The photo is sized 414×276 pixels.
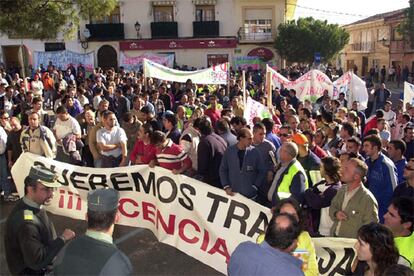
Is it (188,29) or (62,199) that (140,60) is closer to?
(188,29)

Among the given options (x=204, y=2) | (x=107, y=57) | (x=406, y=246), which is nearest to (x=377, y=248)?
(x=406, y=246)

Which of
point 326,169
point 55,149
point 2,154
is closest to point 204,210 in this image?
point 326,169

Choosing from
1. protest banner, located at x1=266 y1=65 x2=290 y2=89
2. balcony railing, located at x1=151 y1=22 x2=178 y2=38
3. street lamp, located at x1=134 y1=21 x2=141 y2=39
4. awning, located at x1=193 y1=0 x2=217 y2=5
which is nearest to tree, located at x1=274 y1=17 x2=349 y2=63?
awning, located at x1=193 y1=0 x2=217 y2=5

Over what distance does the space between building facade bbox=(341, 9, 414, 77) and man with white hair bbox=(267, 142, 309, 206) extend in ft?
133

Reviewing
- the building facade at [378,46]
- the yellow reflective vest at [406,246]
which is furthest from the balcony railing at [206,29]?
the yellow reflective vest at [406,246]

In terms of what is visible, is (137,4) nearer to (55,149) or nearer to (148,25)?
(148,25)

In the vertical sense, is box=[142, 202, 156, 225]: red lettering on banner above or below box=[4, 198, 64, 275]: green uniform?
below

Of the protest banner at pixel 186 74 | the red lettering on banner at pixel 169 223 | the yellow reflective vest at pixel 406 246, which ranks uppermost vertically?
the protest banner at pixel 186 74

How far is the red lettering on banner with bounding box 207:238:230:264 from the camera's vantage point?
5.04 m

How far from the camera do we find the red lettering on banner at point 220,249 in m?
5.04

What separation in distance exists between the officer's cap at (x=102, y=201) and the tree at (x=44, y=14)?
359 inches

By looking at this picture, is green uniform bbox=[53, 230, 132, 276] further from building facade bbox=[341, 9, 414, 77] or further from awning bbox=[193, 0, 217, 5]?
building facade bbox=[341, 9, 414, 77]

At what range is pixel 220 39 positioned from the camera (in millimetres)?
32969

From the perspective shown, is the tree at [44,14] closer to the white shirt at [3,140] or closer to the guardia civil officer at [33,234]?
the white shirt at [3,140]
